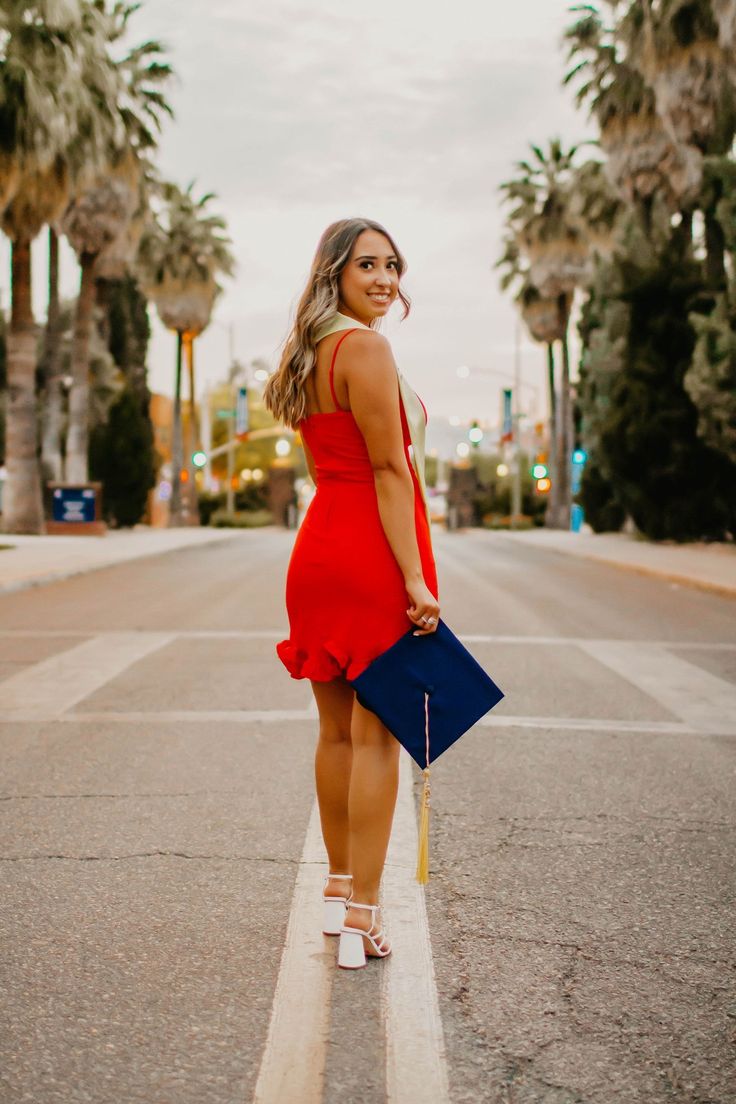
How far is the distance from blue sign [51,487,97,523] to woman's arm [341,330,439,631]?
32.3 m

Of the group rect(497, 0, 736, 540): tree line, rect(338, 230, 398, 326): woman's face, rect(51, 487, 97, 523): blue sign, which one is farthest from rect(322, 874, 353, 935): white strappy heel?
rect(51, 487, 97, 523): blue sign

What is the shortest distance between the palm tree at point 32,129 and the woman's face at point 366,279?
2307cm

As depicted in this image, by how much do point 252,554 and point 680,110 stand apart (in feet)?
46.2

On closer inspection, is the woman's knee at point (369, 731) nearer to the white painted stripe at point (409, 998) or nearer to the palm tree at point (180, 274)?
the white painted stripe at point (409, 998)

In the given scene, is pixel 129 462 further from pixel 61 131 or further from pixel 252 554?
pixel 61 131

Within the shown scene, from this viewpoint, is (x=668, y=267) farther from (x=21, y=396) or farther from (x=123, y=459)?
(x=123, y=459)

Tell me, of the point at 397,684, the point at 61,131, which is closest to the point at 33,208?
the point at 61,131

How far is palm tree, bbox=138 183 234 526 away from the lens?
52.5 meters

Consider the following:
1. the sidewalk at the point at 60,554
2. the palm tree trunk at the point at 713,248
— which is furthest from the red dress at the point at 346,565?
the palm tree trunk at the point at 713,248

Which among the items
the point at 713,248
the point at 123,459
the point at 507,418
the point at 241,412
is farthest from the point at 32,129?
the point at 507,418

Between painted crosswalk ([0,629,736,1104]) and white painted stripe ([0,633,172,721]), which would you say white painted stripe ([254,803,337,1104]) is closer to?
painted crosswalk ([0,629,736,1104])

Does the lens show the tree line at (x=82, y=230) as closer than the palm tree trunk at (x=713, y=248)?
Yes

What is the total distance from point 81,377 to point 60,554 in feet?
40.4

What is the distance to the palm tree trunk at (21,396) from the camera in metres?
28.8
